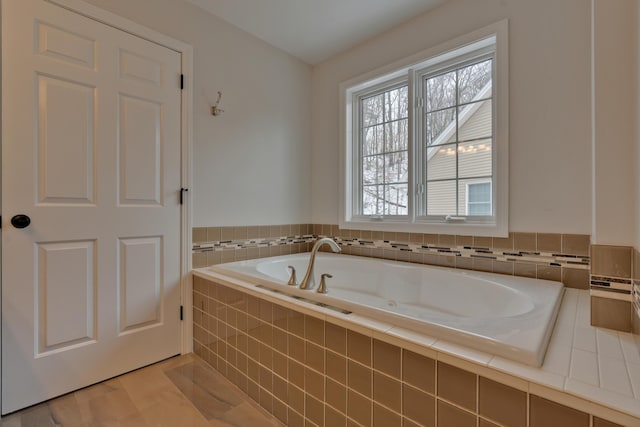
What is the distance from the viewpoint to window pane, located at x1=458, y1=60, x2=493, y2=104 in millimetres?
2004

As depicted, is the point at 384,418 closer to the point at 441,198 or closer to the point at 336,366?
the point at 336,366

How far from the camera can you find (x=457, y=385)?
0.82 m

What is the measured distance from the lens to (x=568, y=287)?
162cm

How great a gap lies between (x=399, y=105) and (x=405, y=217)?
3.16 feet

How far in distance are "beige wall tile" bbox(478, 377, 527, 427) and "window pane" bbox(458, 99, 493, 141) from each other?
5.58 feet

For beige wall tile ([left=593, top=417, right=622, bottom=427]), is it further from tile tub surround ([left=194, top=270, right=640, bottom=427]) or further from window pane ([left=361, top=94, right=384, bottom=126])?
window pane ([left=361, top=94, right=384, bottom=126])

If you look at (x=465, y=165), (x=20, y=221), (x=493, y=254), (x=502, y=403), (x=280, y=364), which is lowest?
(x=280, y=364)

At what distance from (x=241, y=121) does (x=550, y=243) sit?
2303 mm

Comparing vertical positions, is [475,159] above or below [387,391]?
above

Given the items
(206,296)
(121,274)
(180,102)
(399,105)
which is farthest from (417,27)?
(121,274)

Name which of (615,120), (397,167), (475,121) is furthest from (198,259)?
(615,120)

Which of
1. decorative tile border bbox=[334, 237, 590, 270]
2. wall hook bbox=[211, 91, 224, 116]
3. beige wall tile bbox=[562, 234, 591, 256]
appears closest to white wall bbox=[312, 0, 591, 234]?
beige wall tile bbox=[562, 234, 591, 256]

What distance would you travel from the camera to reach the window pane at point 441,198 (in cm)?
214

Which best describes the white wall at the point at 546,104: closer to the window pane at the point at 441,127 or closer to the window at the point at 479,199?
the window at the point at 479,199
